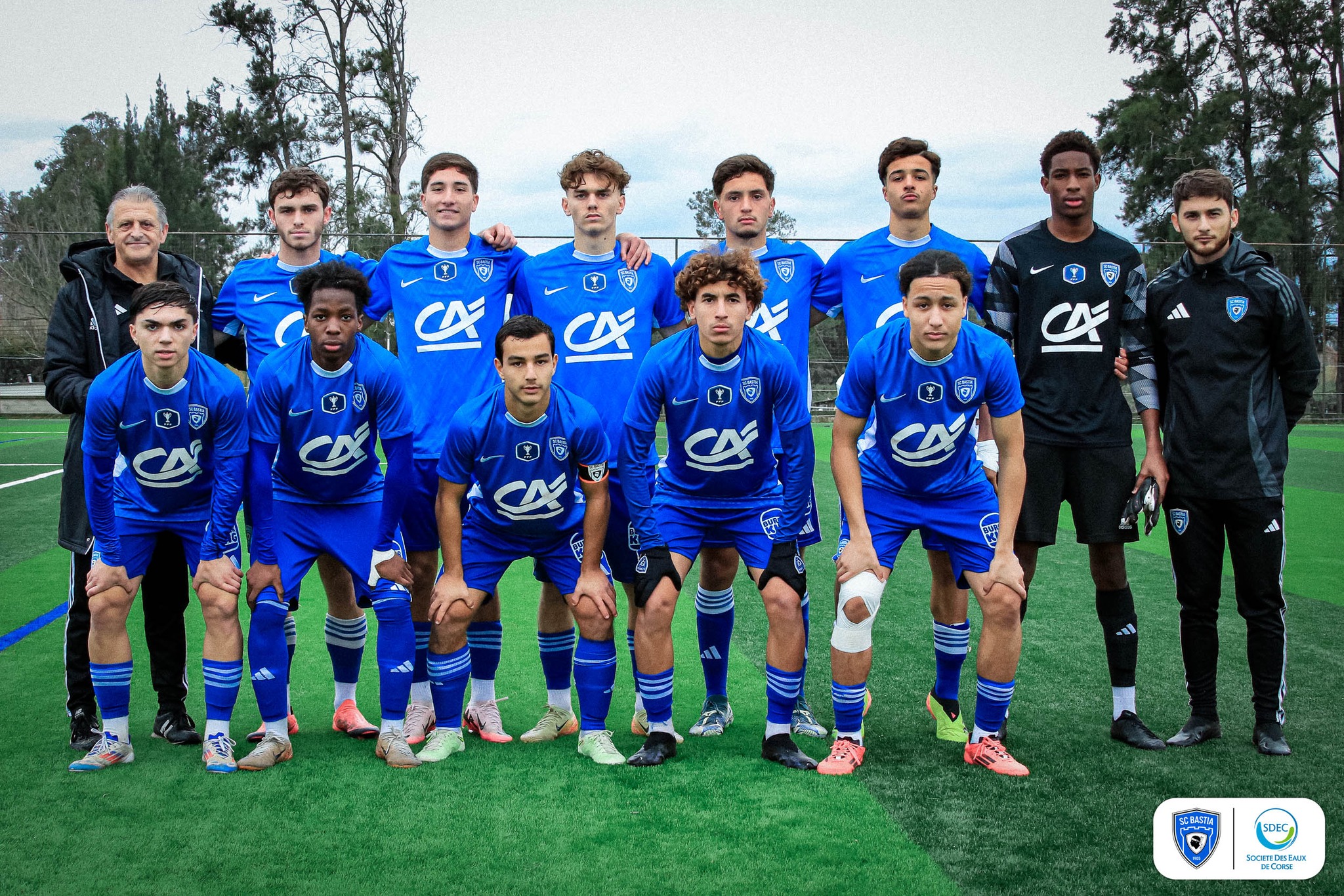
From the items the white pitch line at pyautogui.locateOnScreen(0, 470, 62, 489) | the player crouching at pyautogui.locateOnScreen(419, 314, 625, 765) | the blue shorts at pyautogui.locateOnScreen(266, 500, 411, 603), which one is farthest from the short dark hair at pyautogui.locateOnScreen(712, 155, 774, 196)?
the white pitch line at pyautogui.locateOnScreen(0, 470, 62, 489)

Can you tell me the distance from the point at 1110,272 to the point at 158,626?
410cm

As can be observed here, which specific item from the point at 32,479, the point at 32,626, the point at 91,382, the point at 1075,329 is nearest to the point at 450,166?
the point at 91,382

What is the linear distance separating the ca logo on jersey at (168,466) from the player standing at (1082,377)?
3164 millimetres

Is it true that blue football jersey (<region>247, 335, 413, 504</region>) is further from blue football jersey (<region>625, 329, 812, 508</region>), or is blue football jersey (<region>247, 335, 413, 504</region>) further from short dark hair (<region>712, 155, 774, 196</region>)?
short dark hair (<region>712, 155, 774, 196</region>)

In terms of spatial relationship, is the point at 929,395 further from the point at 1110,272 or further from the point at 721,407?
the point at 1110,272

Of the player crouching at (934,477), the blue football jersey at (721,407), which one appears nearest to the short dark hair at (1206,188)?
the player crouching at (934,477)

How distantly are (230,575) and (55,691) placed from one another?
160 centimetres

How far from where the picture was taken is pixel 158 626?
413 centimetres

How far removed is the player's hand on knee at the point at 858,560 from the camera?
142 inches

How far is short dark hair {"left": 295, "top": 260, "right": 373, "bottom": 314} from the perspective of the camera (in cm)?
372

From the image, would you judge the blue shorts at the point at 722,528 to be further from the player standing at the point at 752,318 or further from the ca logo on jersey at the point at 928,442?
the ca logo on jersey at the point at 928,442

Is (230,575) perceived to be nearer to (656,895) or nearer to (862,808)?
(656,895)

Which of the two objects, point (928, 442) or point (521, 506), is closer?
point (928, 442)

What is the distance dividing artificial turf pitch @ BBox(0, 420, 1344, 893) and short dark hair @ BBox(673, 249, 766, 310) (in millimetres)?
1710
